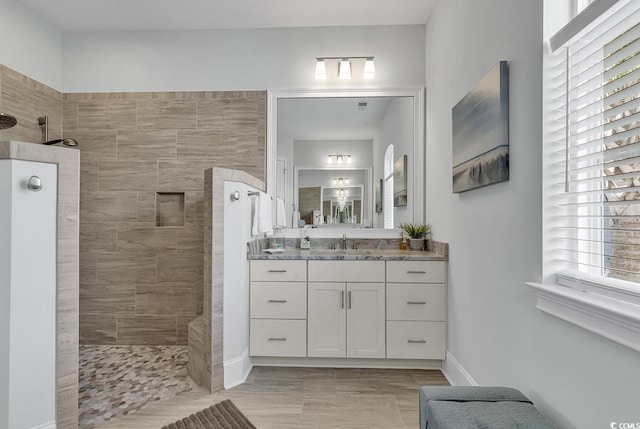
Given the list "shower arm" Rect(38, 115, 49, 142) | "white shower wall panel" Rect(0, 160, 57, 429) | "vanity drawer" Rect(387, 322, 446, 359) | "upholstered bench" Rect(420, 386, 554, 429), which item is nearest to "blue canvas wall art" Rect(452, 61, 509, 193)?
"upholstered bench" Rect(420, 386, 554, 429)

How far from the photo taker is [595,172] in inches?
46.5

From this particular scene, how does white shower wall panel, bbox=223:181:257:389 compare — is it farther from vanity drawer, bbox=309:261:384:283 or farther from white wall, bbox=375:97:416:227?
white wall, bbox=375:97:416:227

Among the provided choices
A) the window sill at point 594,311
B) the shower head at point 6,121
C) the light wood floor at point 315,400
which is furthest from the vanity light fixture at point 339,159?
the shower head at point 6,121

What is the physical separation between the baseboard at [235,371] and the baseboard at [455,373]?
145cm

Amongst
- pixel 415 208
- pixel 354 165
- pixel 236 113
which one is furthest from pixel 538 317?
pixel 236 113

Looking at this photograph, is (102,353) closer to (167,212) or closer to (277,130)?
→ (167,212)

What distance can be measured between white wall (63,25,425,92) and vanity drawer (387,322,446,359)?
81.8 inches

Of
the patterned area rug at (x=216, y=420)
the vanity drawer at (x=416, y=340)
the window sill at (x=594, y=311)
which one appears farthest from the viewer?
the vanity drawer at (x=416, y=340)

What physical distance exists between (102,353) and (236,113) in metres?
2.40

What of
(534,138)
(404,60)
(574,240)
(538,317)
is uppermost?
(404,60)

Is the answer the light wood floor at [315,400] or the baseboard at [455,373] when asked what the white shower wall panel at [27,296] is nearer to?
the light wood floor at [315,400]

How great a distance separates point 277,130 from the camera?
10.2 ft

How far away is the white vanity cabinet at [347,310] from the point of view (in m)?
2.53

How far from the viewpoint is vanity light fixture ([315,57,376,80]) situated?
9.84ft
